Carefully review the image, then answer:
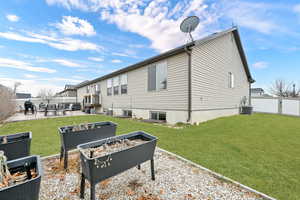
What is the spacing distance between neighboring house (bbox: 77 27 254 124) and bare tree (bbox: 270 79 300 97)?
83.6 feet

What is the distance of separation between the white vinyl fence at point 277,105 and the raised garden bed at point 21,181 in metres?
17.6

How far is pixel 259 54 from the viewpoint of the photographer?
59.4ft

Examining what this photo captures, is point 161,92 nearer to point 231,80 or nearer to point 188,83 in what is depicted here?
point 188,83

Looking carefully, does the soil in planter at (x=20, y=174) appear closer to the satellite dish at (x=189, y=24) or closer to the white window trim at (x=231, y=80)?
the satellite dish at (x=189, y=24)

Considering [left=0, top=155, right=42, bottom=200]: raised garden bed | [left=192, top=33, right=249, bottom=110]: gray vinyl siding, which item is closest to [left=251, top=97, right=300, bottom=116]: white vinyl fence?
[left=192, top=33, right=249, bottom=110]: gray vinyl siding

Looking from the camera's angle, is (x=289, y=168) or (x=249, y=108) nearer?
(x=289, y=168)

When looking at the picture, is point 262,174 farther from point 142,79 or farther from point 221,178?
point 142,79

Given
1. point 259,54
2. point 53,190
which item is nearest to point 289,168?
point 53,190

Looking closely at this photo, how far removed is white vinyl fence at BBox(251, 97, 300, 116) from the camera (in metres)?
11.9

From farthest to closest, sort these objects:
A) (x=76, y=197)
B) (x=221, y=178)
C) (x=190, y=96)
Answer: (x=190, y=96)
(x=221, y=178)
(x=76, y=197)

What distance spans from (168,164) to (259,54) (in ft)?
73.4

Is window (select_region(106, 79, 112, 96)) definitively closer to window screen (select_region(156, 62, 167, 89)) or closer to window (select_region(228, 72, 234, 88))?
window screen (select_region(156, 62, 167, 89))

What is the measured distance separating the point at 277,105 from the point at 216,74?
9.14 meters

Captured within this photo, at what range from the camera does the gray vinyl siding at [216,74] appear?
7.51 m
